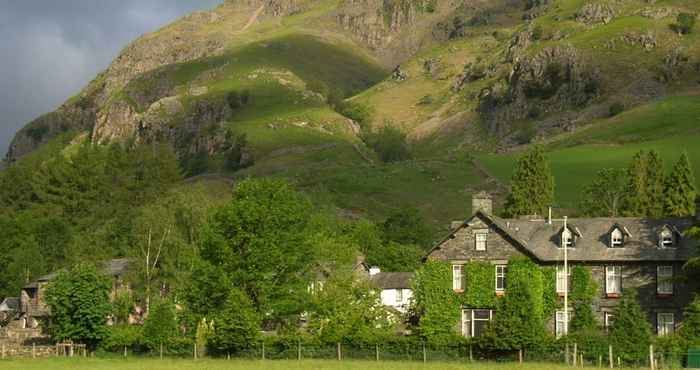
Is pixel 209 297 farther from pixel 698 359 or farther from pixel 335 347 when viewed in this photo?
pixel 698 359

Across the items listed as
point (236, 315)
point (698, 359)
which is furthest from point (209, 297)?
point (698, 359)

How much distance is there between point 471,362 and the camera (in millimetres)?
65250

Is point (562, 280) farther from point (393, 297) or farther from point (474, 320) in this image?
point (393, 297)

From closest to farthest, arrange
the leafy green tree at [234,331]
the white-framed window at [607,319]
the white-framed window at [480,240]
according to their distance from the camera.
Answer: the leafy green tree at [234,331] → the white-framed window at [607,319] → the white-framed window at [480,240]

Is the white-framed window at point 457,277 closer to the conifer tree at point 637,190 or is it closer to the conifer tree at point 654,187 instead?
the conifer tree at point 654,187

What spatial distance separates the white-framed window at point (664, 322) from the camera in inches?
2958

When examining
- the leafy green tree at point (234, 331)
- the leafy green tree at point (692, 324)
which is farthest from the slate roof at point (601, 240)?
the leafy green tree at point (234, 331)

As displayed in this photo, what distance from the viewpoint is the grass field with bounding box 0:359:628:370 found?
59.5 meters

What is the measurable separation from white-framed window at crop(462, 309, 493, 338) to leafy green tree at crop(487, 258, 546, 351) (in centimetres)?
287

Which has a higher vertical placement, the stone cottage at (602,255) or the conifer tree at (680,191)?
the conifer tree at (680,191)

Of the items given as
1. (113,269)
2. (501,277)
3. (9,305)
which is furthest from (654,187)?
(9,305)

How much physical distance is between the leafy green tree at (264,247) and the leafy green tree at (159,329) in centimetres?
501

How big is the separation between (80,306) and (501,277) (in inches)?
1202

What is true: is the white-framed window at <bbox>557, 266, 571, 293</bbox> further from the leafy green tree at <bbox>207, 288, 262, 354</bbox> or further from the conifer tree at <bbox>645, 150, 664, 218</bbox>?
the conifer tree at <bbox>645, 150, 664, 218</bbox>
